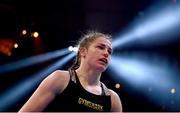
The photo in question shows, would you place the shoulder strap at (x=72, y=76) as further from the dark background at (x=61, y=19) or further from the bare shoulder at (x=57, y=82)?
the dark background at (x=61, y=19)

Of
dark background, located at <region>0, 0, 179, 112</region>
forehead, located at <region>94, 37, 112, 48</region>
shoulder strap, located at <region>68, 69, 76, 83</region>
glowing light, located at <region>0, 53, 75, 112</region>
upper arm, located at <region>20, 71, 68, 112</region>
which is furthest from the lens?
glowing light, located at <region>0, 53, 75, 112</region>

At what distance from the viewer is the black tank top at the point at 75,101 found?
2.07 m

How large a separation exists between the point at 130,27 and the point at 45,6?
192cm

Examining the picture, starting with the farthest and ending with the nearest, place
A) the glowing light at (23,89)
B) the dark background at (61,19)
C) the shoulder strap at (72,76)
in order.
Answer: the glowing light at (23,89), the dark background at (61,19), the shoulder strap at (72,76)

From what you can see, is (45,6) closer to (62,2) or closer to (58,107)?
(62,2)

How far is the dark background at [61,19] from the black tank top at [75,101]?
437 cm

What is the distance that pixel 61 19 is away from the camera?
277 inches

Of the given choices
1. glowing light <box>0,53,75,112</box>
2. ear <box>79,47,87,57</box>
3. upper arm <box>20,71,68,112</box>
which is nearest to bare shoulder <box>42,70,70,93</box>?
upper arm <box>20,71,68,112</box>

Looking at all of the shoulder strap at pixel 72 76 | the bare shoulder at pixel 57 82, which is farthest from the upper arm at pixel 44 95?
the shoulder strap at pixel 72 76

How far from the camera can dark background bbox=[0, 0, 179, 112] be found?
662 cm

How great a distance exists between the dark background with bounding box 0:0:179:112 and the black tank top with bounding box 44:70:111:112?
4373 mm

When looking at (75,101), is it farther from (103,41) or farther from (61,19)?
(61,19)

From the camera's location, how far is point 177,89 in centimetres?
744

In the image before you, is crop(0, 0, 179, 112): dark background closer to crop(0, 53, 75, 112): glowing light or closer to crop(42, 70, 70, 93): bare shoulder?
crop(0, 53, 75, 112): glowing light
